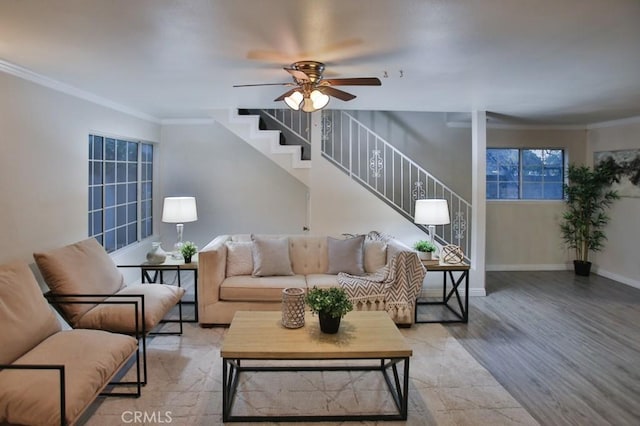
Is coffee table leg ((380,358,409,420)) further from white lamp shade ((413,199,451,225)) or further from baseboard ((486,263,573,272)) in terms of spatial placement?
baseboard ((486,263,573,272))

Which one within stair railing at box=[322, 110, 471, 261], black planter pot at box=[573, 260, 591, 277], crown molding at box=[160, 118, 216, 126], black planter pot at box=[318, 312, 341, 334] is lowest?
black planter pot at box=[573, 260, 591, 277]

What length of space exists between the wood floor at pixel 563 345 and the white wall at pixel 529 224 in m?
0.87

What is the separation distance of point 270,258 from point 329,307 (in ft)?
5.90

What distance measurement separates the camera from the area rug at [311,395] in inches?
107

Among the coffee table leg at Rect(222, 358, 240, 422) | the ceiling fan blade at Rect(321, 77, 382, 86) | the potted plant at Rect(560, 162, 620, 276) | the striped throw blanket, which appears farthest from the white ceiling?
the potted plant at Rect(560, 162, 620, 276)

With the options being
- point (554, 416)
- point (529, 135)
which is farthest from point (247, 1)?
point (529, 135)

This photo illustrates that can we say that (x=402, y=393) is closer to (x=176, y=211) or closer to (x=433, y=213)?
(x=433, y=213)

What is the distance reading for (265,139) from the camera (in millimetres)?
5582

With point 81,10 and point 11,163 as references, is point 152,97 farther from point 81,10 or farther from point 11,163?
point 81,10

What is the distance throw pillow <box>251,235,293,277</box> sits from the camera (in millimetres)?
4504

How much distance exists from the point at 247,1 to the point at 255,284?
9.27 feet

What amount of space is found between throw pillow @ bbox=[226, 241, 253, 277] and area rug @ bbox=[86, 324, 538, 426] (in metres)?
1.06

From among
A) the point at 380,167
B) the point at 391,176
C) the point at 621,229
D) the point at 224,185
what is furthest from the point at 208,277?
the point at 621,229

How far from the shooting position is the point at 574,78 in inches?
145
